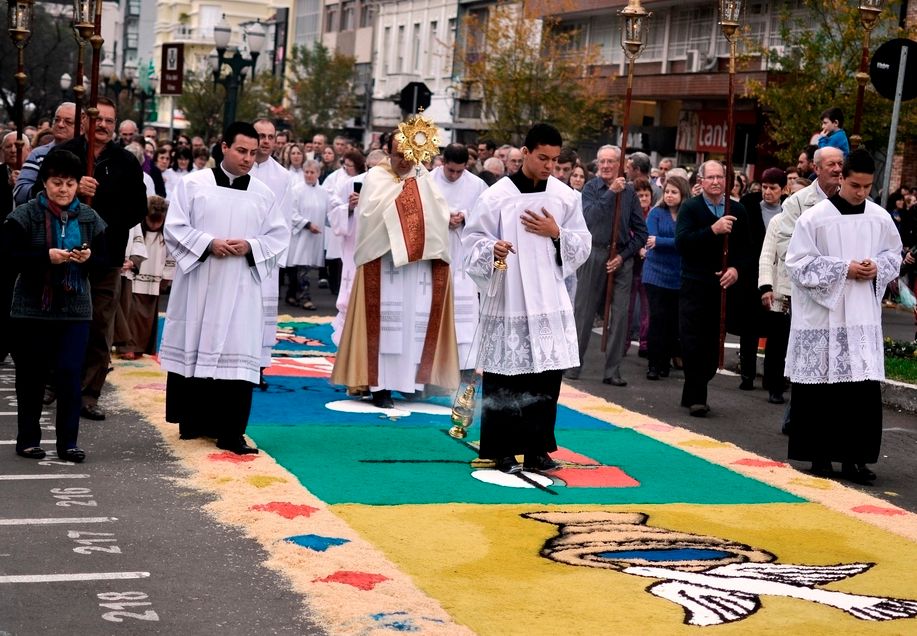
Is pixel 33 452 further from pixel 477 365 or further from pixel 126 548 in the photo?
pixel 477 365

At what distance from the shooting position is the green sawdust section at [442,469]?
355 inches

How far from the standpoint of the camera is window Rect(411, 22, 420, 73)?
208 feet

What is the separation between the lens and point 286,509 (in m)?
8.27

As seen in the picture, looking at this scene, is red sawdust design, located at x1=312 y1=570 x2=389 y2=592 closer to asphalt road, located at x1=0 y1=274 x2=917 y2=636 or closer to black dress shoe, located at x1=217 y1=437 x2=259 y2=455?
asphalt road, located at x1=0 y1=274 x2=917 y2=636

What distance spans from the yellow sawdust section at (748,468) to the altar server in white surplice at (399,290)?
133 cm

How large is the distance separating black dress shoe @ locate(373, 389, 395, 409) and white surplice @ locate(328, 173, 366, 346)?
50cm

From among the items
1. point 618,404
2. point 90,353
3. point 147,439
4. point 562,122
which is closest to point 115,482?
point 147,439

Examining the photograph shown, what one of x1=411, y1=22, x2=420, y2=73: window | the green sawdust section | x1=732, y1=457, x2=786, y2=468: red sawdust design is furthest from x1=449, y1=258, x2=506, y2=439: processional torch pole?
x1=411, y1=22, x2=420, y2=73: window

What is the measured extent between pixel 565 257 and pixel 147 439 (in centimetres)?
288

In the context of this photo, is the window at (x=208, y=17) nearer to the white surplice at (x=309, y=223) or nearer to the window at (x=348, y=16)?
the window at (x=348, y=16)

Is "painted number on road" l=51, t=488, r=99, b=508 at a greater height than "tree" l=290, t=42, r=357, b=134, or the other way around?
"tree" l=290, t=42, r=357, b=134

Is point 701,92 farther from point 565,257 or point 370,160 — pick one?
point 565,257

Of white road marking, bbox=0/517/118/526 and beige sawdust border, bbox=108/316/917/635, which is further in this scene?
white road marking, bbox=0/517/118/526

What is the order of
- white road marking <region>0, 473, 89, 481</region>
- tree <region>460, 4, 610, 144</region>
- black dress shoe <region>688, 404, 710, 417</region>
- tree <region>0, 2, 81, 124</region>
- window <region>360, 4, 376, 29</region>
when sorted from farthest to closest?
window <region>360, 4, 376, 29</region> → tree <region>0, 2, 81, 124</region> → tree <region>460, 4, 610, 144</region> → black dress shoe <region>688, 404, 710, 417</region> → white road marking <region>0, 473, 89, 481</region>
